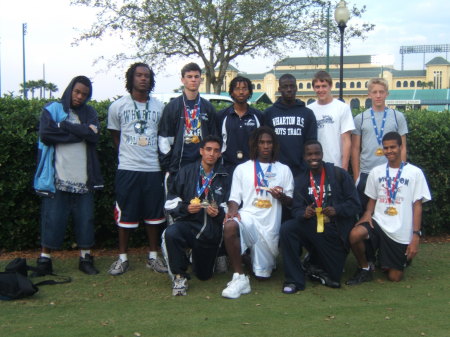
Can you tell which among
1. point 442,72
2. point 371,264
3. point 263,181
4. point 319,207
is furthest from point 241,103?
point 442,72

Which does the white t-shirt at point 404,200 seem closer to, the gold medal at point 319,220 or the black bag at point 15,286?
the gold medal at point 319,220

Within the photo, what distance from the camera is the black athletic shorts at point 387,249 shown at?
18.0 ft

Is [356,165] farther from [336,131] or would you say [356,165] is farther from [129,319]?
[129,319]

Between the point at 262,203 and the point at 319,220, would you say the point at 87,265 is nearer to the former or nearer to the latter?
the point at 262,203

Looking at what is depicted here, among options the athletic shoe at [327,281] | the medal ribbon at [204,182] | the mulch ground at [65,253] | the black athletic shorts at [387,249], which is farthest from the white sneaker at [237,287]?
the mulch ground at [65,253]

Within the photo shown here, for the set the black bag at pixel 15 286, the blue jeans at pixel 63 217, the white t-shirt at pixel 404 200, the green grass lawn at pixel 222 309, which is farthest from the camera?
the blue jeans at pixel 63 217

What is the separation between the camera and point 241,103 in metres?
5.71

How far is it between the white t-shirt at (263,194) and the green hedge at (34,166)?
2.05 metres

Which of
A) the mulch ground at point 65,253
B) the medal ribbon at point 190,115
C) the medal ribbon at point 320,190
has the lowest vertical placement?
the mulch ground at point 65,253

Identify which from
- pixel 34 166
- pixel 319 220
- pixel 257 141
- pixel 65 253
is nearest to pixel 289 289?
pixel 319 220

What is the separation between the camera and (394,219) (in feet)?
18.2

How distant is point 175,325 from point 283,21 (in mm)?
17242

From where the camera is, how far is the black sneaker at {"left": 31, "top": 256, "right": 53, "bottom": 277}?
220 inches

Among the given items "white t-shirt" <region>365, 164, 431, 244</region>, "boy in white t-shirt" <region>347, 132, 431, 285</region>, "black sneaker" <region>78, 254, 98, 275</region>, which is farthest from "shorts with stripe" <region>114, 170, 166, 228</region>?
"white t-shirt" <region>365, 164, 431, 244</region>
